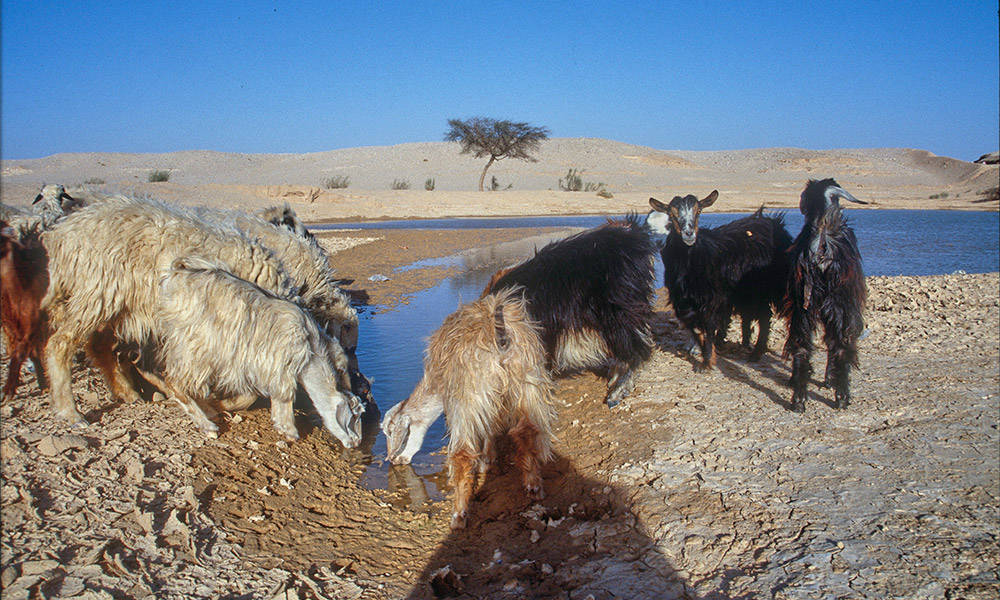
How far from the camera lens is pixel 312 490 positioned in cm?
438

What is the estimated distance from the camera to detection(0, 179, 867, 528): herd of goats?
408cm

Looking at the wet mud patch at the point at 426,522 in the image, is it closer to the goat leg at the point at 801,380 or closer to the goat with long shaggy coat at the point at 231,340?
the goat with long shaggy coat at the point at 231,340

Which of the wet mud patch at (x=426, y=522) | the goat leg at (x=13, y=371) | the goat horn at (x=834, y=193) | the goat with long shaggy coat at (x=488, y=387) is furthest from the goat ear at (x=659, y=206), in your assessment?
the goat leg at (x=13, y=371)

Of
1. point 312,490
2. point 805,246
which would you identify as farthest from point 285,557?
point 805,246

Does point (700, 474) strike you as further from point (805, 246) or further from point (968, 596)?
point (805, 246)

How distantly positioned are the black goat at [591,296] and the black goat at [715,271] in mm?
926

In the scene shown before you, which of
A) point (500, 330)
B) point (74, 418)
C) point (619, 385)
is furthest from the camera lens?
point (619, 385)

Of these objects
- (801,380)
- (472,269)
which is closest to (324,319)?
(801,380)

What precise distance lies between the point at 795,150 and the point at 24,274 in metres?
116

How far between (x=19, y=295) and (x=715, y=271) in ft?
20.1

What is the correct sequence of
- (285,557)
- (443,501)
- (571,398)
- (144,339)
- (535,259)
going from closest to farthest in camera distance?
(285,557)
(443,501)
(144,339)
(535,259)
(571,398)

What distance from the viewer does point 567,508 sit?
4102 mm

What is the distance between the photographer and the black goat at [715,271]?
638 cm

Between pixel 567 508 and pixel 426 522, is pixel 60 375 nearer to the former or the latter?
pixel 426 522
